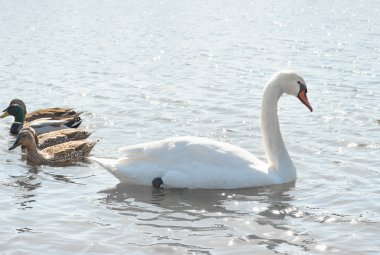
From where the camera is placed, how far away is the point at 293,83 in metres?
10.2

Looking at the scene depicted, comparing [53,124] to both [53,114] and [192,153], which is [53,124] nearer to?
[53,114]

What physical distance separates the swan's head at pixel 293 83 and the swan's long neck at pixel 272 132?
3.4 inches

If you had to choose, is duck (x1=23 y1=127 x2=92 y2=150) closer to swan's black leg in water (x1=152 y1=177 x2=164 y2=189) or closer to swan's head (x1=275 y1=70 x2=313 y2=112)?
swan's black leg in water (x1=152 y1=177 x2=164 y2=189)

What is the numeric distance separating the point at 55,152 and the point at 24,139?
19.9 inches

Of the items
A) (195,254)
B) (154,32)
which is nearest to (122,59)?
(154,32)

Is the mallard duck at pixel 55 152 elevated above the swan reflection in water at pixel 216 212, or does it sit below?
above

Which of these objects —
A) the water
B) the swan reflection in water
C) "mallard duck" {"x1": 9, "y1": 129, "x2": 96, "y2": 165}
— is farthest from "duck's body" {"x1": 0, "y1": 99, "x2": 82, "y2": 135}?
the swan reflection in water

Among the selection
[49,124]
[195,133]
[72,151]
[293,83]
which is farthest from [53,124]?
[293,83]

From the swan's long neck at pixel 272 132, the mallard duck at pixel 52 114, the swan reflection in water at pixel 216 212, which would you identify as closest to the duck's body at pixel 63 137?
the mallard duck at pixel 52 114

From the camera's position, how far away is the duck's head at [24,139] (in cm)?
1155

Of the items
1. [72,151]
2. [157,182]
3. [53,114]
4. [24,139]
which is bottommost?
[157,182]

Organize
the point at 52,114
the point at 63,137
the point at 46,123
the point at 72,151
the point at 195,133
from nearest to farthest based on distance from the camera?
1. the point at 72,151
2. the point at 63,137
3. the point at 195,133
4. the point at 46,123
5. the point at 52,114

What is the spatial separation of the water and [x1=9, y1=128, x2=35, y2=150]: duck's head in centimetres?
26

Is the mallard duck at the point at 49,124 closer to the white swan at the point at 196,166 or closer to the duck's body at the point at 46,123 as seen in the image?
the duck's body at the point at 46,123
